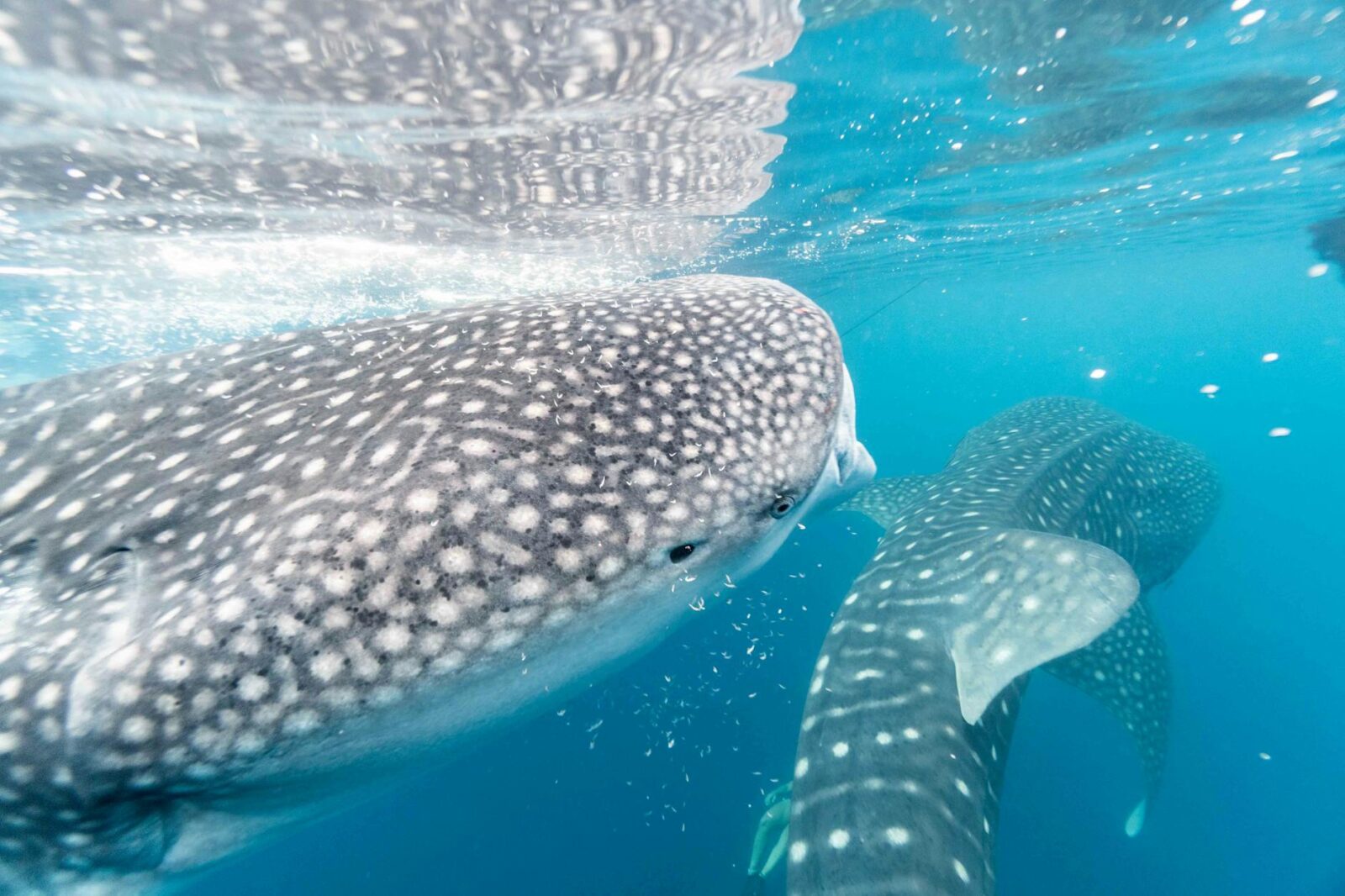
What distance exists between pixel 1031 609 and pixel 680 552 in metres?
2.68

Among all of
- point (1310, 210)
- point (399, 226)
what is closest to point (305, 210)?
point (399, 226)

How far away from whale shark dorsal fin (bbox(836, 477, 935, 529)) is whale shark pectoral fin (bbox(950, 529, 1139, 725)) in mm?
5452

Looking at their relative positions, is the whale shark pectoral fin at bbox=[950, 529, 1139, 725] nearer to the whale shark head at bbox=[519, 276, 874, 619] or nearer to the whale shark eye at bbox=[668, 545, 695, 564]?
the whale shark head at bbox=[519, 276, 874, 619]

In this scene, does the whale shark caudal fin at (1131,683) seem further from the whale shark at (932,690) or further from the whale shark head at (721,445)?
the whale shark head at (721,445)

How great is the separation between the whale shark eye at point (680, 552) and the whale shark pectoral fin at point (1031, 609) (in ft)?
6.85

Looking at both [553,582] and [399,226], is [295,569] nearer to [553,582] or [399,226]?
[553,582]

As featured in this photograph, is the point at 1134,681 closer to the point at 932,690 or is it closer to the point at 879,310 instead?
the point at 932,690

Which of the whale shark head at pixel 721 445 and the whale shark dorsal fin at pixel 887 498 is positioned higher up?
the whale shark head at pixel 721 445

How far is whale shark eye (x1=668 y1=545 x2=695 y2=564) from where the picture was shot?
221 centimetres

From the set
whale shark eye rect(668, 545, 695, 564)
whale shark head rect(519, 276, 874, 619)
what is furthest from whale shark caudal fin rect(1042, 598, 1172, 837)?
whale shark eye rect(668, 545, 695, 564)

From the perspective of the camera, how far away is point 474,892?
25.9 ft

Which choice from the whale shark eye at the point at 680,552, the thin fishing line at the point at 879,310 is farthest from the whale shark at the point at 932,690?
the thin fishing line at the point at 879,310

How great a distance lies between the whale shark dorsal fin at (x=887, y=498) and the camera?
9802 millimetres

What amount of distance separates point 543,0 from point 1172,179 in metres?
17.0
